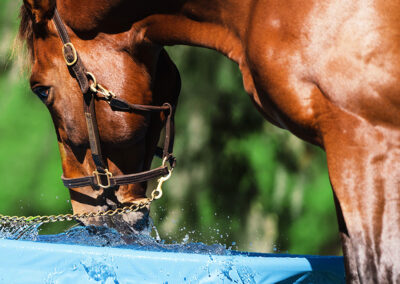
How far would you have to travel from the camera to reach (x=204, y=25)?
1.65 metres

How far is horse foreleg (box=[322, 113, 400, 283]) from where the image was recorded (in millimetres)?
1200

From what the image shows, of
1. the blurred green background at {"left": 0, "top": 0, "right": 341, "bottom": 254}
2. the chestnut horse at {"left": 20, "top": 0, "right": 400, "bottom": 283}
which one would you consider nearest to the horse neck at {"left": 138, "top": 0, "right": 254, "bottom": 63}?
the chestnut horse at {"left": 20, "top": 0, "right": 400, "bottom": 283}

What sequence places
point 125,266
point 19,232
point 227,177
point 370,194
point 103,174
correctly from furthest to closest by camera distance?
point 227,177 → point 19,232 → point 103,174 → point 125,266 → point 370,194

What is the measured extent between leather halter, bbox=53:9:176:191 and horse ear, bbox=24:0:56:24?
24 mm

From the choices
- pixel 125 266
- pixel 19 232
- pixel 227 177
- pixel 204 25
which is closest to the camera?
pixel 125 266

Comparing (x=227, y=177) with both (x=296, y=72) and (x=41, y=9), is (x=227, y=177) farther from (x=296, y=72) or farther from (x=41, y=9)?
(x=296, y=72)

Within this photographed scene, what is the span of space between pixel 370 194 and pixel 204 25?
2.56ft

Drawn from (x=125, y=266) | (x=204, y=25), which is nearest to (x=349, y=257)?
(x=125, y=266)

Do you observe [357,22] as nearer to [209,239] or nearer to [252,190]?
[252,190]

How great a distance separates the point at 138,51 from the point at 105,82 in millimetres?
155

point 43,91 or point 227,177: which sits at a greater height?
point 43,91

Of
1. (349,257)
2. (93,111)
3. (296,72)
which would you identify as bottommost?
(349,257)

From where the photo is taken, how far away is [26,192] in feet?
10.5

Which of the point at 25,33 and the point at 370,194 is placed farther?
the point at 25,33
